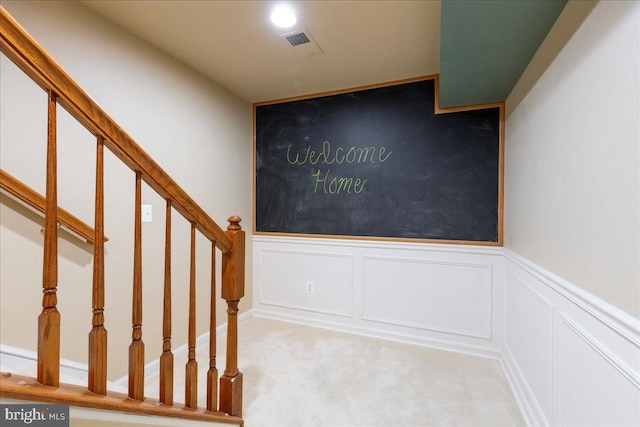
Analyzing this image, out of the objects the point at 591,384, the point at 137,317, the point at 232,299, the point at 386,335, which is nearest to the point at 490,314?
the point at 386,335

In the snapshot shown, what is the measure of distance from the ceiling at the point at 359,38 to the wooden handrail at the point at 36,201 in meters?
1.17

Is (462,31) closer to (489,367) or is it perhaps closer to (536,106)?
(536,106)

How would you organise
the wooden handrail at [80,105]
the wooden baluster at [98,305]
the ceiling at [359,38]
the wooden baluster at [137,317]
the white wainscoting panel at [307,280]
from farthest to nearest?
the white wainscoting panel at [307,280], the ceiling at [359,38], the wooden baluster at [137,317], the wooden baluster at [98,305], the wooden handrail at [80,105]

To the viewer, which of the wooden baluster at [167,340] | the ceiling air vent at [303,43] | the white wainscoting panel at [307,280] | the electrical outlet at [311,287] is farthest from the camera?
the electrical outlet at [311,287]

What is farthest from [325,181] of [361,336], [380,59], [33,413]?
[33,413]

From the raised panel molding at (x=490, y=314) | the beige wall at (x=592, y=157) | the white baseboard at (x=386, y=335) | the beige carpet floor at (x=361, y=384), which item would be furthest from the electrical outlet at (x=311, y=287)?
the beige wall at (x=592, y=157)

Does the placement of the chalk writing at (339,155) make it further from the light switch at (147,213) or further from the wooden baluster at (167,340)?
the wooden baluster at (167,340)

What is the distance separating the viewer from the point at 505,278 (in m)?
2.32

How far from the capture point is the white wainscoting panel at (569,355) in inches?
34.6

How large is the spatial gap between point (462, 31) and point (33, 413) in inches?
81.1

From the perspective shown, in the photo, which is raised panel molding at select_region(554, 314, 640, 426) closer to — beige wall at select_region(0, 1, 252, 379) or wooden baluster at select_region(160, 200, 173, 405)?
wooden baluster at select_region(160, 200, 173, 405)

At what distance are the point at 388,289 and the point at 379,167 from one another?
45.1 inches

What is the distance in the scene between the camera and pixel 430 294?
262 centimetres

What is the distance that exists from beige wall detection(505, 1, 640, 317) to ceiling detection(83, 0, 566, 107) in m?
0.21
